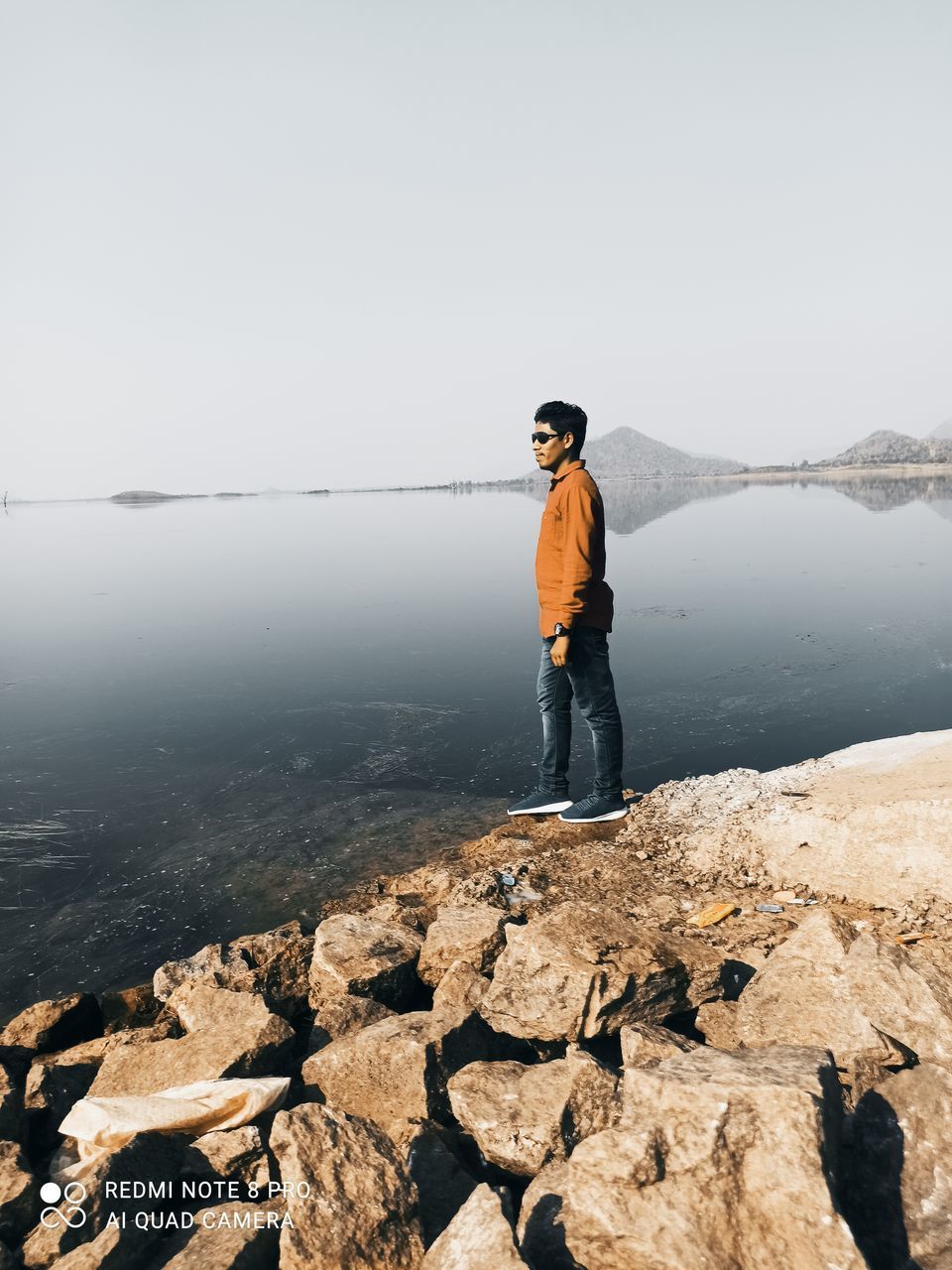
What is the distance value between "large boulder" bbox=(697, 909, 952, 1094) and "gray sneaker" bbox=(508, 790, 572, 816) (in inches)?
108

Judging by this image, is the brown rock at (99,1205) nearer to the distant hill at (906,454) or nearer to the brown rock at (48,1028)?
the brown rock at (48,1028)

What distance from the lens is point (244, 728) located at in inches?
381

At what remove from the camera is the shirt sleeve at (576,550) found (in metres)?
5.20

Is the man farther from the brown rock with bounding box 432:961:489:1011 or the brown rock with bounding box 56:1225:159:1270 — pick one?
the brown rock with bounding box 56:1225:159:1270

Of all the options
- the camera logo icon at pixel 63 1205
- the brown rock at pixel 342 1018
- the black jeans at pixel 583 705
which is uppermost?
the black jeans at pixel 583 705

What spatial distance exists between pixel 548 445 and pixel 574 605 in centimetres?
125

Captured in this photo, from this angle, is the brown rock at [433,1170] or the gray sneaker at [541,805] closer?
the brown rock at [433,1170]

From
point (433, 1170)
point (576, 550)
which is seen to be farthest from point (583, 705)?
point (433, 1170)

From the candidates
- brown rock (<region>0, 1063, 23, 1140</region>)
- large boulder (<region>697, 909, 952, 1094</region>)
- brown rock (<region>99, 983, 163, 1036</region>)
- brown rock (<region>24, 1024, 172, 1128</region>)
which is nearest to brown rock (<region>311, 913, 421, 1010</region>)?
brown rock (<region>24, 1024, 172, 1128</region>)

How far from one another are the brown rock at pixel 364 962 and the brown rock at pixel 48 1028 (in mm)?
1363

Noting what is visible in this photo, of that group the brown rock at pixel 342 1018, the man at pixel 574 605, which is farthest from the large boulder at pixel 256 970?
the man at pixel 574 605

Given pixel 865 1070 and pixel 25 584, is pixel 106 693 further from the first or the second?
pixel 25 584

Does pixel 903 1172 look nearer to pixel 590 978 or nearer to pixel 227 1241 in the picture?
pixel 590 978

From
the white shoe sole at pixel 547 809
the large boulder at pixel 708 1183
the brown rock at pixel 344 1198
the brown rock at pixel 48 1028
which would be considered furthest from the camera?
the white shoe sole at pixel 547 809
